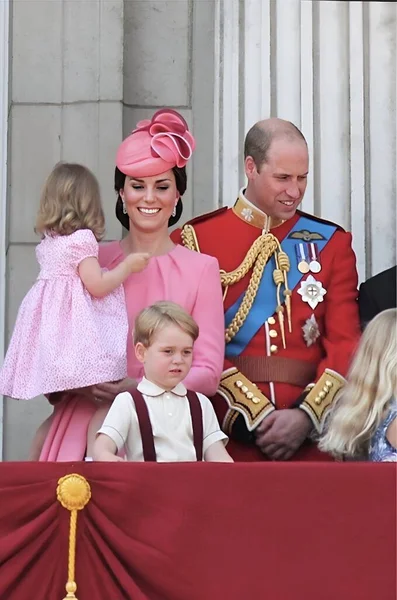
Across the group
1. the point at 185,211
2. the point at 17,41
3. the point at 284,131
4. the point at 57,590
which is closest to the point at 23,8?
the point at 17,41

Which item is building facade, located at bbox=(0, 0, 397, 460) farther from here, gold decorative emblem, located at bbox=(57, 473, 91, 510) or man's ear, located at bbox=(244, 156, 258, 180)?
gold decorative emblem, located at bbox=(57, 473, 91, 510)

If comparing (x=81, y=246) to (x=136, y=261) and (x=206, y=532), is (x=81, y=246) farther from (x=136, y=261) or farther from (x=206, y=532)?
(x=206, y=532)

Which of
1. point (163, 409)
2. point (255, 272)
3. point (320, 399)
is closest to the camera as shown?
point (163, 409)

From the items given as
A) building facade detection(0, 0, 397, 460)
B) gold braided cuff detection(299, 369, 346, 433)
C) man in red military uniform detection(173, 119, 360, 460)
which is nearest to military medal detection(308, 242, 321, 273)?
man in red military uniform detection(173, 119, 360, 460)

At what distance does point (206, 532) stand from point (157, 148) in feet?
4.39

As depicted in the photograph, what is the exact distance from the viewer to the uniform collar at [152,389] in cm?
464

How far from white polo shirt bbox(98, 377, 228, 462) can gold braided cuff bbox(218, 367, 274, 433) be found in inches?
18.5

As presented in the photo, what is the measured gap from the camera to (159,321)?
468 cm

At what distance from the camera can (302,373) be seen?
5281 millimetres

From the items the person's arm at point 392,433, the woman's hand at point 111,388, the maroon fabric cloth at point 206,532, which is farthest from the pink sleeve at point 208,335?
the maroon fabric cloth at point 206,532

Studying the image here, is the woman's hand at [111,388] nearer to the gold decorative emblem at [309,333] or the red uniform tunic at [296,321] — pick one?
the red uniform tunic at [296,321]

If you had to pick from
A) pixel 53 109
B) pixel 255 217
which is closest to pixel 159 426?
pixel 255 217

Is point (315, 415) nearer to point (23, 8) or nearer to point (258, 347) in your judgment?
point (258, 347)

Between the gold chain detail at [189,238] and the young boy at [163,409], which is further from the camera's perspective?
the gold chain detail at [189,238]
